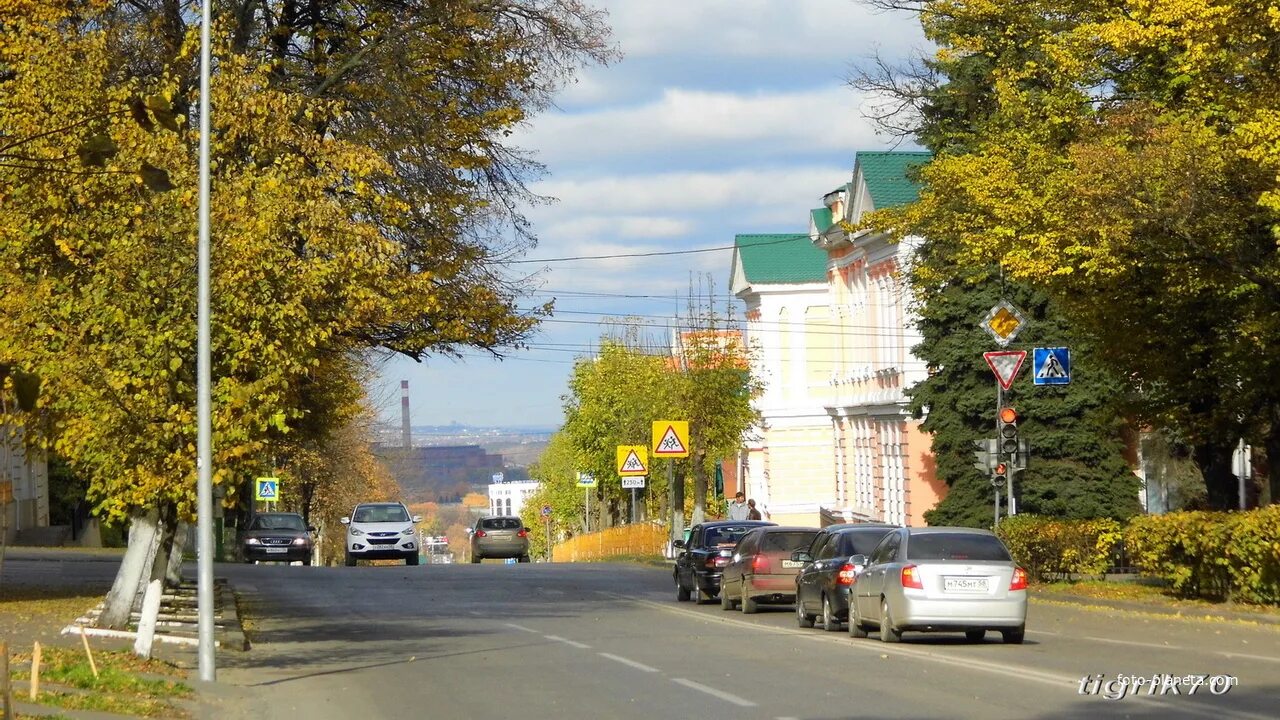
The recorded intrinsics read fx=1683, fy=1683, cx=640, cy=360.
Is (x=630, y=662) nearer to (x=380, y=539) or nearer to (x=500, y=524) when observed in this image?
(x=380, y=539)

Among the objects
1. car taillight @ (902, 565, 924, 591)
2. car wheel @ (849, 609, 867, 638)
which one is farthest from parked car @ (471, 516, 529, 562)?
car taillight @ (902, 565, 924, 591)

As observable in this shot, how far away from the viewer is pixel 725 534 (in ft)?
104

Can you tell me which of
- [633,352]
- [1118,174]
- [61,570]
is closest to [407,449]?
[633,352]

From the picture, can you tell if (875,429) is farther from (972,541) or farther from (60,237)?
(60,237)

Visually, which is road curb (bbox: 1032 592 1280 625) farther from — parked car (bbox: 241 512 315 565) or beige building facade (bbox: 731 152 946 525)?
parked car (bbox: 241 512 315 565)

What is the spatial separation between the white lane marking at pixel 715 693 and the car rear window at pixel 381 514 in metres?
35.4

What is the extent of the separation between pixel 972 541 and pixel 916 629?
4.13ft

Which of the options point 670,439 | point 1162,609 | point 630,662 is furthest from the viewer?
point 670,439

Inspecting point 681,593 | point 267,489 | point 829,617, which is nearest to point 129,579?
point 829,617

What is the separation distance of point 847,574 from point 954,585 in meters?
2.91

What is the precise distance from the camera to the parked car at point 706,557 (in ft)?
101

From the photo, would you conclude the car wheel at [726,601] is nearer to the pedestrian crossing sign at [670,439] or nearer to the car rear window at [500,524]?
the pedestrian crossing sign at [670,439]

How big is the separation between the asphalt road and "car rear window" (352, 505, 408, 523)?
20.3 m

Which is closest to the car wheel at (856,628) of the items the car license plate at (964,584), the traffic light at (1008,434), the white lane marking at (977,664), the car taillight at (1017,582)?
the white lane marking at (977,664)
